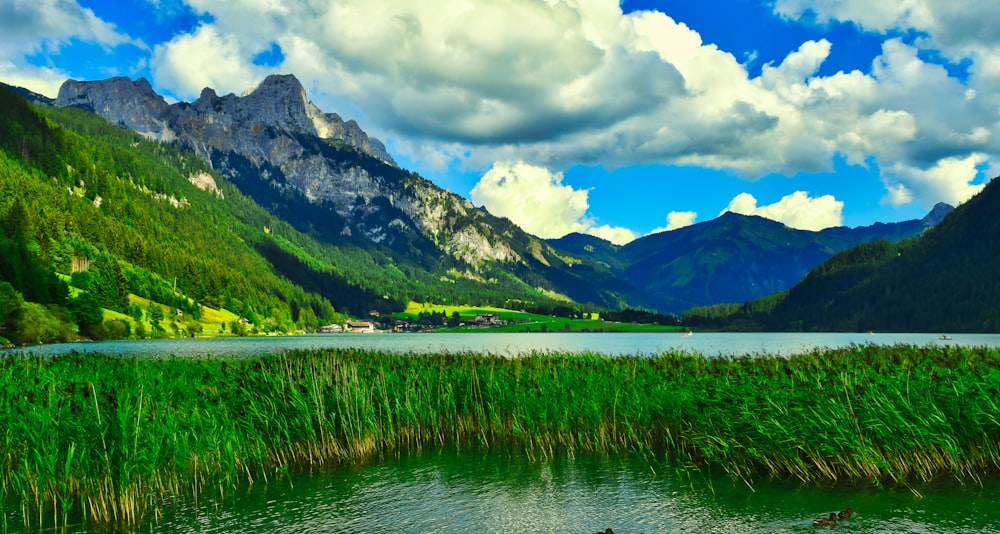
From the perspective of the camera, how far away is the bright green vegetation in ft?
57.1

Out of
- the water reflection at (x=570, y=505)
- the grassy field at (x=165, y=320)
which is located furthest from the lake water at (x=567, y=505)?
the grassy field at (x=165, y=320)

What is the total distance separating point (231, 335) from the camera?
199 m

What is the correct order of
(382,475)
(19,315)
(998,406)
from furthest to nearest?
(19,315)
(382,475)
(998,406)

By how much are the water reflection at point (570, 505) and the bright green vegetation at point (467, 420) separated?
1387mm

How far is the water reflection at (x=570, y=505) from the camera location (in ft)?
54.6

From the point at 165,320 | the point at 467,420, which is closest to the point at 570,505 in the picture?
the point at 467,420

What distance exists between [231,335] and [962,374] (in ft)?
690

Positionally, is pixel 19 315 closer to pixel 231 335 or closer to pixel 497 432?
pixel 231 335

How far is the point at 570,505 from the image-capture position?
61.6 ft

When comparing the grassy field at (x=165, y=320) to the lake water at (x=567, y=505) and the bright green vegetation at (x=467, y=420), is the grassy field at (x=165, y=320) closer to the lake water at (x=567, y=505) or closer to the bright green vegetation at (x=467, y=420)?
the bright green vegetation at (x=467, y=420)

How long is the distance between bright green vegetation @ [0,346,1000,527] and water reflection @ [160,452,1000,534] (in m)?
1.39

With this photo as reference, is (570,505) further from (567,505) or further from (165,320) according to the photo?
(165,320)

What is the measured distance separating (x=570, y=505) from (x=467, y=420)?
11.5m

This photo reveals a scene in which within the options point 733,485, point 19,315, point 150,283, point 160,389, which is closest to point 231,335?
point 150,283
